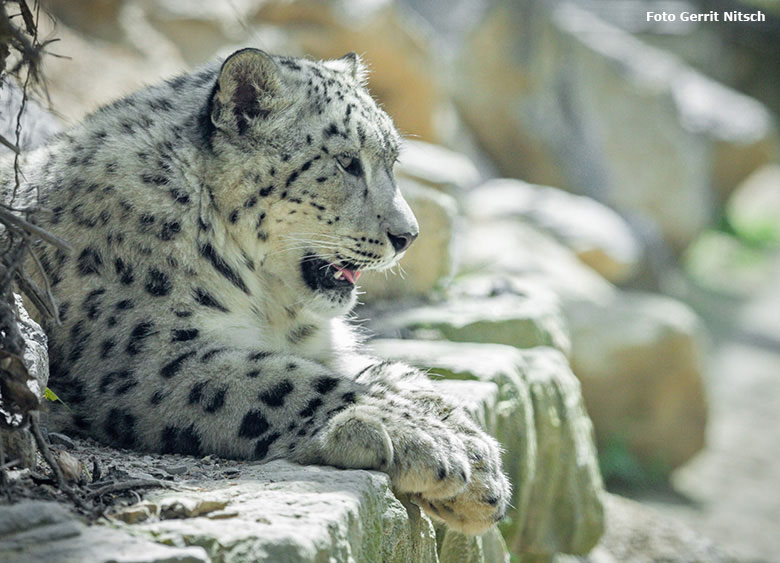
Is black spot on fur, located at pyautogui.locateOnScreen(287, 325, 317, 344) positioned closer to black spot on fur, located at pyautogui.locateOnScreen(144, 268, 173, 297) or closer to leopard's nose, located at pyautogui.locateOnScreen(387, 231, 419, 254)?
leopard's nose, located at pyautogui.locateOnScreen(387, 231, 419, 254)

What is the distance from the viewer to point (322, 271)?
12.6 ft

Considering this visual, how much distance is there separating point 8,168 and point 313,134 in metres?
1.31

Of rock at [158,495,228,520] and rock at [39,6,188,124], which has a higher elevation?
rock at [39,6,188,124]

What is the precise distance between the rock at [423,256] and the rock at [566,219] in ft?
14.5

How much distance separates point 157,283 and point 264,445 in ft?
2.49

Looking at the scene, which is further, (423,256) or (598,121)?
(598,121)

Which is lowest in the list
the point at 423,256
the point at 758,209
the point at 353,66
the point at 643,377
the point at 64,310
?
the point at 64,310

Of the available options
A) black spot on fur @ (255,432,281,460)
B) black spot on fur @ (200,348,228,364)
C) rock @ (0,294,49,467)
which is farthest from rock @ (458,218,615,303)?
rock @ (0,294,49,467)

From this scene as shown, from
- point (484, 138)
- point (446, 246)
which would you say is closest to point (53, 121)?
point (446, 246)

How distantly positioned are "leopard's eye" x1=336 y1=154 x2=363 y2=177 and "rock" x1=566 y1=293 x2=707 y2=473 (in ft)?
18.0

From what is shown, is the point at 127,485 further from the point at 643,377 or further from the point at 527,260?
the point at 643,377

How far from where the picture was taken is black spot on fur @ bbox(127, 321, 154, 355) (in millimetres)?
3170

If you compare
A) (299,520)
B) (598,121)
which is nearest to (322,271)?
(299,520)

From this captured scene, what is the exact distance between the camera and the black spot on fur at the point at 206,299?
3.35 m
